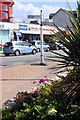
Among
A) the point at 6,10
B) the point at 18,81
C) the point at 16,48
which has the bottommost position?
the point at 18,81

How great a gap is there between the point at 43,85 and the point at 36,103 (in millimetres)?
1135

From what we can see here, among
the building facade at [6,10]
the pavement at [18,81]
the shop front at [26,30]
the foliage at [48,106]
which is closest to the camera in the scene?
the foliage at [48,106]

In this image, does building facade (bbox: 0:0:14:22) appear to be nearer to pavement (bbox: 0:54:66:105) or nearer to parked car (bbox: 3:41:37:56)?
parked car (bbox: 3:41:37:56)

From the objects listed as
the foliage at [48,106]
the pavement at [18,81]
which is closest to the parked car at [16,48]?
the pavement at [18,81]

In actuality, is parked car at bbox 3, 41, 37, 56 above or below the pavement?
above

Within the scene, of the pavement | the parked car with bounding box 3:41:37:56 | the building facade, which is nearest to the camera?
the pavement

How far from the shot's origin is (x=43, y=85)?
6395mm

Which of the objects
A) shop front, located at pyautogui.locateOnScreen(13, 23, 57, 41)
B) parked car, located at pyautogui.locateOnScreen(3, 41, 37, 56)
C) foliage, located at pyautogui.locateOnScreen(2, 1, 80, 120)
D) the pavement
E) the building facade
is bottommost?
the pavement

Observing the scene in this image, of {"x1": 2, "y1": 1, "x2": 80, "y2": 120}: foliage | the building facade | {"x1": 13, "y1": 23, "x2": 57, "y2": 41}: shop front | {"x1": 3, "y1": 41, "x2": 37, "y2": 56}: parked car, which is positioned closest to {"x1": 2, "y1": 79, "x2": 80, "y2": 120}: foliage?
{"x1": 2, "y1": 1, "x2": 80, "y2": 120}: foliage

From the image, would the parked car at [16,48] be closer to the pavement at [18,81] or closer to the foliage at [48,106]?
the pavement at [18,81]

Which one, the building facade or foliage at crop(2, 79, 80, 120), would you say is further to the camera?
the building facade

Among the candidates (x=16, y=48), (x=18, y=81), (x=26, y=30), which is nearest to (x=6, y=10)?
(x=26, y=30)

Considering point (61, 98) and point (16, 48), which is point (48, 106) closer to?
point (61, 98)

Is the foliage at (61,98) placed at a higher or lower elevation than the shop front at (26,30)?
lower
